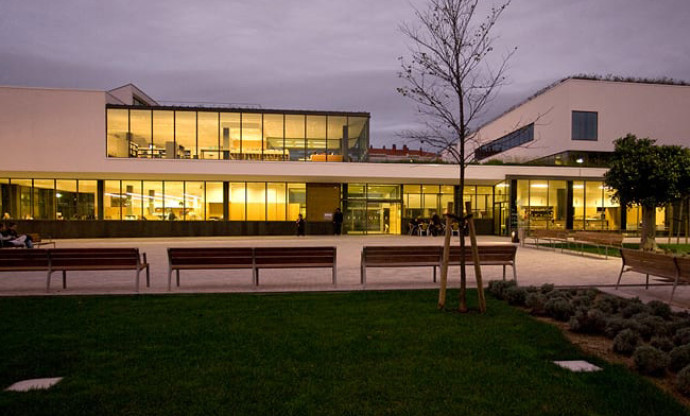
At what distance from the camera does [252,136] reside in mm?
27766

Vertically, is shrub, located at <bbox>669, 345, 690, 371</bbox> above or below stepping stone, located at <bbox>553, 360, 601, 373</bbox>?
above

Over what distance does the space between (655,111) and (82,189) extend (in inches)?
1644

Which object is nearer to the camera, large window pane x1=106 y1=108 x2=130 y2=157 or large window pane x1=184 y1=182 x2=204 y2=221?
large window pane x1=106 y1=108 x2=130 y2=157

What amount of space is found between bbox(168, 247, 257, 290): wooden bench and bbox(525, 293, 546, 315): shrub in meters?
5.21

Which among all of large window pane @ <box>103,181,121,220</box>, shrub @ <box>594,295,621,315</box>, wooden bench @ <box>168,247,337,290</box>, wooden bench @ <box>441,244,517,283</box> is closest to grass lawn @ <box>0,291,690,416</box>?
shrub @ <box>594,295,621,315</box>

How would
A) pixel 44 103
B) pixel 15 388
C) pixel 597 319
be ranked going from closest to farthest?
pixel 15 388 < pixel 597 319 < pixel 44 103

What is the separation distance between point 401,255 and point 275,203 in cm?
1991

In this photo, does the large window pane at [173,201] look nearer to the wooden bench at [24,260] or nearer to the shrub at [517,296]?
the wooden bench at [24,260]

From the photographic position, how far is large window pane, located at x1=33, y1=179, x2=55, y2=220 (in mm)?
26656

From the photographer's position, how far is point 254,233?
2784cm

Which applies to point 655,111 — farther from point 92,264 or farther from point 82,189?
point 82,189

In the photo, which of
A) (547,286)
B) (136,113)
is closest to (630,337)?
(547,286)

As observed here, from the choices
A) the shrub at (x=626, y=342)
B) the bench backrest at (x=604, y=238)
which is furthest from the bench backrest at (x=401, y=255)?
the bench backrest at (x=604, y=238)

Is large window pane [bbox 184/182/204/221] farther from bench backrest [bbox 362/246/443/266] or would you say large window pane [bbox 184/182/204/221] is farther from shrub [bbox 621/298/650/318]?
shrub [bbox 621/298/650/318]
